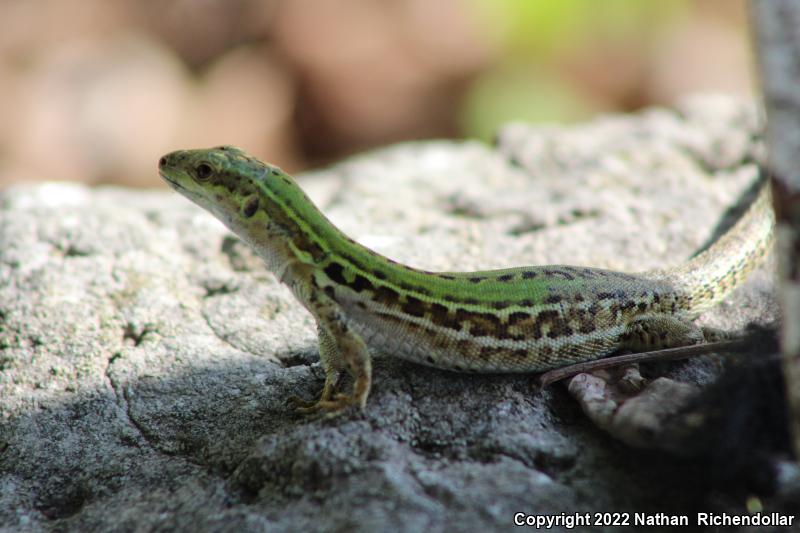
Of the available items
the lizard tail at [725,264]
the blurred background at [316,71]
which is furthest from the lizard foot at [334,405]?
the blurred background at [316,71]

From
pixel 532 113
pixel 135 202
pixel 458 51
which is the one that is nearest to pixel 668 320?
pixel 135 202

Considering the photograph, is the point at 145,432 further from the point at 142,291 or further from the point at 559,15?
the point at 559,15

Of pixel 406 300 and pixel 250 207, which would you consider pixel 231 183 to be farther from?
pixel 406 300

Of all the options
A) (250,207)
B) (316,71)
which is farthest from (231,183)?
(316,71)

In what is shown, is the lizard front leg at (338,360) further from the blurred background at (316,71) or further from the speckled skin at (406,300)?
the blurred background at (316,71)

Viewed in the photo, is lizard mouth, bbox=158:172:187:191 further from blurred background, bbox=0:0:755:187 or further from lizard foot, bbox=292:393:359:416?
blurred background, bbox=0:0:755:187

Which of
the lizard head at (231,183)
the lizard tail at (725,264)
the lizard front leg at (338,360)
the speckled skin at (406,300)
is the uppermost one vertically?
the lizard tail at (725,264)

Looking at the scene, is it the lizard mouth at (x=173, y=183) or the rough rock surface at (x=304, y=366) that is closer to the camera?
the rough rock surface at (x=304, y=366)
